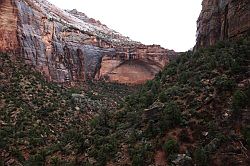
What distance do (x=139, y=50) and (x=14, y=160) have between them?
42671mm

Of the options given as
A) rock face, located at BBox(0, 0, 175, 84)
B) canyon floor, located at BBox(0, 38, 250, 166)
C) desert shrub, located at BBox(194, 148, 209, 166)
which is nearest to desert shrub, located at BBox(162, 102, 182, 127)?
canyon floor, located at BBox(0, 38, 250, 166)

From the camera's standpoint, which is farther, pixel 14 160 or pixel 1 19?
pixel 1 19

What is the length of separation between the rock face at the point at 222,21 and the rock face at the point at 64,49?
2423cm

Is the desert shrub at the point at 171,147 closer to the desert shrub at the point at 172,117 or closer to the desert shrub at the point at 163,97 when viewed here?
the desert shrub at the point at 172,117

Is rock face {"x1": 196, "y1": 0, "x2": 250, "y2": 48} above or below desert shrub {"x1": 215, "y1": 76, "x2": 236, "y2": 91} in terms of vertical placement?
above

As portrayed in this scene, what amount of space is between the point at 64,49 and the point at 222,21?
32768 millimetres

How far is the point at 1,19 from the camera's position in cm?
5556

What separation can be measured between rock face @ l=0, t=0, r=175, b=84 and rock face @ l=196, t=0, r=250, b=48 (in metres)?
24.2

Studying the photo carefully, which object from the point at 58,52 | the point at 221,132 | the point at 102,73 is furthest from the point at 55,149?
the point at 102,73

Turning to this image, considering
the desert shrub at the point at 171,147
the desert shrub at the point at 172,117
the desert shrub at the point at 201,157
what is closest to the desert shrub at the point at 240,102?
the desert shrub at the point at 201,157

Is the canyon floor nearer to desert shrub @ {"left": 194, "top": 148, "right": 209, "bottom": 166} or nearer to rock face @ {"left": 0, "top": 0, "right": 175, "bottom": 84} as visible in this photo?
desert shrub @ {"left": 194, "top": 148, "right": 209, "bottom": 166}

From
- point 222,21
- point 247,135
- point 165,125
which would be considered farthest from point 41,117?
point 247,135

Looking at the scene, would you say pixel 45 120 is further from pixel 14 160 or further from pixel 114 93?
pixel 114 93

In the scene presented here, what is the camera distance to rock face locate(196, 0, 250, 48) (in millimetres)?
36844
